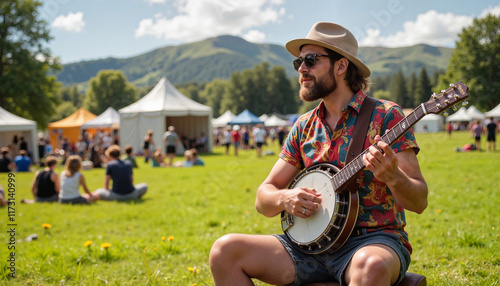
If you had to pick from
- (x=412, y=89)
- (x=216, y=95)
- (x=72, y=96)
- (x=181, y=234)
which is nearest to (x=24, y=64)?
(x=181, y=234)

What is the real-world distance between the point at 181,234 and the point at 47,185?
194 inches

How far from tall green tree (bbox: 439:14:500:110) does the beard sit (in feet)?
179

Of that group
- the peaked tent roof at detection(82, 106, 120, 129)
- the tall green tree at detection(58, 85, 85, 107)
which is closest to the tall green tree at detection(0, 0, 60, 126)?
the peaked tent roof at detection(82, 106, 120, 129)

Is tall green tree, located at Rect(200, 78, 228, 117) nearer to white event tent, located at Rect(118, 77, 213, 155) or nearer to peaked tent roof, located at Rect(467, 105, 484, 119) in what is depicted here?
peaked tent roof, located at Rect(467, 105, 484, 119)

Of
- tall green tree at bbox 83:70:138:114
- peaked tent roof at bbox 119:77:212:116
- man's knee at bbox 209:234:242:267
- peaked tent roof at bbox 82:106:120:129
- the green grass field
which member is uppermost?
tall green tree at bbox 83:70:138:114

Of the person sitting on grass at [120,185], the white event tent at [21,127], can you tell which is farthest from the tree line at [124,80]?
the white event tent at [21,127]

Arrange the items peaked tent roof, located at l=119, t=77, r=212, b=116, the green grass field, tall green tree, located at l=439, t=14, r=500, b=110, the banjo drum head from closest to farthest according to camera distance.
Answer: the banjo drum head → the green grass field → peaked tent roof, located at l=119, t=77, r=212, b=116 → tall green tree, located at l=439, t=14, r=500, b=110

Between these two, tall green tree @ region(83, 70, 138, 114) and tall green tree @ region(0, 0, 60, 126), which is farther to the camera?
tall green tree @ region(83, 70, 138, 114)

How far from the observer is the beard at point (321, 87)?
2.72 m

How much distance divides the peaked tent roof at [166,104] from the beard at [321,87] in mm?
22298

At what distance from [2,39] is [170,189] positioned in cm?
3281

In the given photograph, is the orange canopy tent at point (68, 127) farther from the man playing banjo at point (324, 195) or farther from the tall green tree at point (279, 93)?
the tall green tree at point (279, 93)

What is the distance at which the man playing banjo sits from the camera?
82.0 inches

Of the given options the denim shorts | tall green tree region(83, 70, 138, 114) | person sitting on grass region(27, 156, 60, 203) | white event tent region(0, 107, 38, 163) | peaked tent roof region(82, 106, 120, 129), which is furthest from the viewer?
tall green tree region(83, 70, 138, 114)
